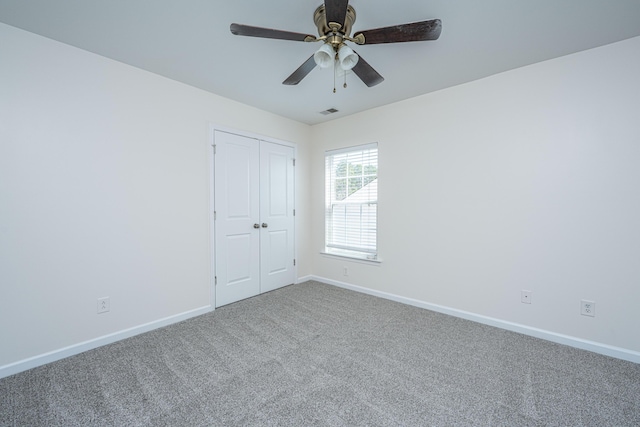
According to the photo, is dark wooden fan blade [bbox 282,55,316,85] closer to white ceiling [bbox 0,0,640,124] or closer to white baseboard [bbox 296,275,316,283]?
white ceiling [bbox 0,0,640,124]

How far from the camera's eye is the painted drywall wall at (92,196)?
1.96m

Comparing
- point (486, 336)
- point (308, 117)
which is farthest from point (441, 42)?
point (486, 336)

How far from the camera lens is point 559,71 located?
91.9 inches

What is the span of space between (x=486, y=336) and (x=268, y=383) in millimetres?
2045

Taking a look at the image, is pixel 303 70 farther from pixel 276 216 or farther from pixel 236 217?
pixel 276 216

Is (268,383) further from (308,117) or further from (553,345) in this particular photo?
(308,117)

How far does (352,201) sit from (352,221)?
0.97 feet

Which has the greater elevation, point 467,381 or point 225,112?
point 225,112

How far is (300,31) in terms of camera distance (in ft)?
6.62

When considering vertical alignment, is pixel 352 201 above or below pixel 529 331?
above

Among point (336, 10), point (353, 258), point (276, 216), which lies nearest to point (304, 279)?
point (353, 258)

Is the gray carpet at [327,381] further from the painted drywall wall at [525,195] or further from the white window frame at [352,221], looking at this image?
the white window frame at [352,221]

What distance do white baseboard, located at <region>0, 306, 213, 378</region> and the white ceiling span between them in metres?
2.50

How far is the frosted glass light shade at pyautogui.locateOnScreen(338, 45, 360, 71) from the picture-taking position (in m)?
1.70
